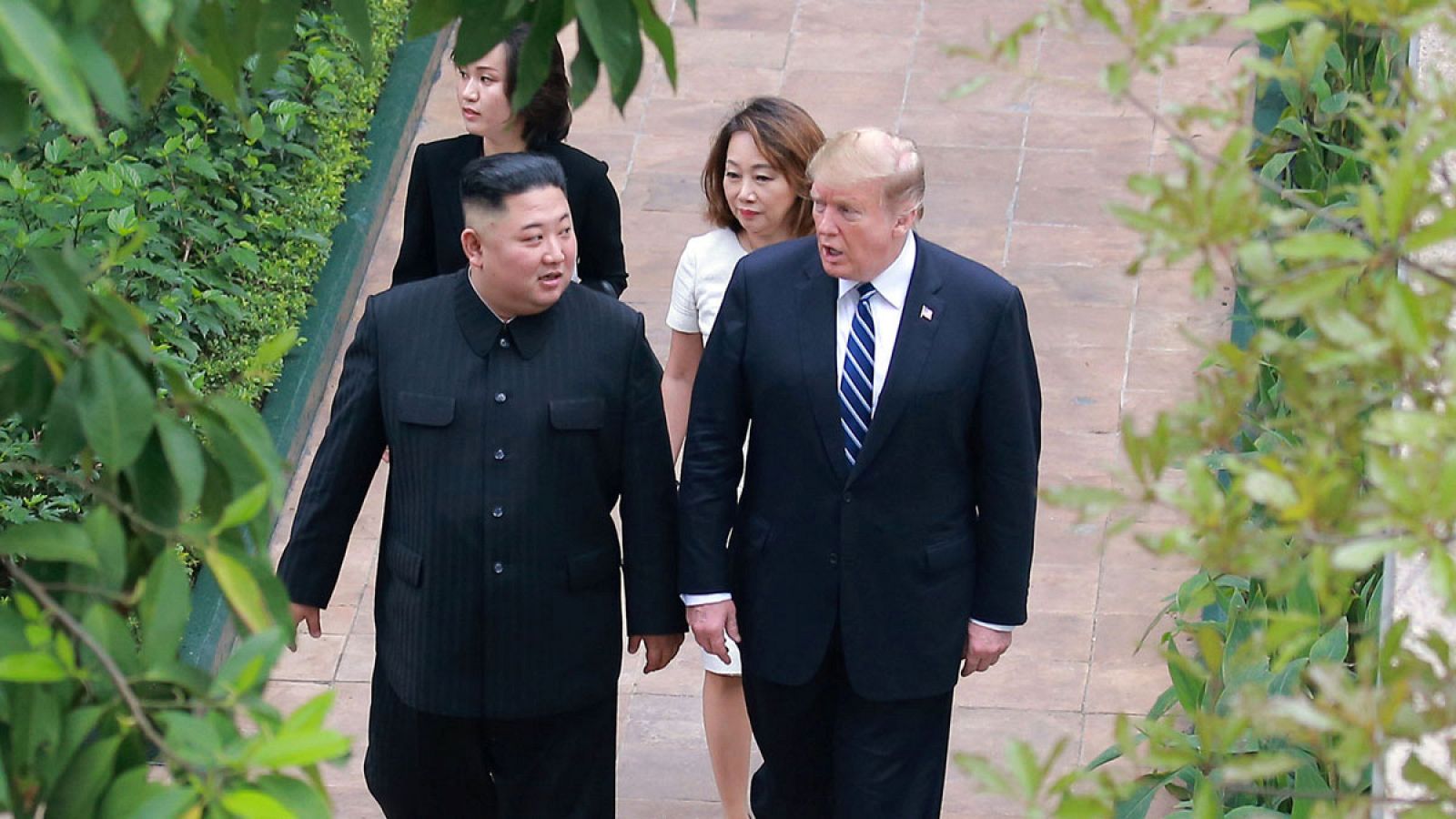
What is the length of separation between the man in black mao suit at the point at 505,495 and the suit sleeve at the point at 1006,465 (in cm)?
68

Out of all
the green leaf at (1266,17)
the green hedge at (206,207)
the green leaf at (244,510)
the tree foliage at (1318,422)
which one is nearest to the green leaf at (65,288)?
the green leaf at (244,510)

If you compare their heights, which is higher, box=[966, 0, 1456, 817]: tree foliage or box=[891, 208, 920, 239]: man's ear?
box=[966, 0, 1456, 817]: tree foliage

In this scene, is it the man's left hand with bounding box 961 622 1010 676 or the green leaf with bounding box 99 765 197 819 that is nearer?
the green leaf with bounding box 99 765 197 819

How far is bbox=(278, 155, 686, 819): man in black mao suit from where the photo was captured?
455 centimetres

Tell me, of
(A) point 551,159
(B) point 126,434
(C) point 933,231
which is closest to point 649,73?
(C) point 933,231

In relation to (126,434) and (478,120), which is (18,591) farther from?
(478,120)

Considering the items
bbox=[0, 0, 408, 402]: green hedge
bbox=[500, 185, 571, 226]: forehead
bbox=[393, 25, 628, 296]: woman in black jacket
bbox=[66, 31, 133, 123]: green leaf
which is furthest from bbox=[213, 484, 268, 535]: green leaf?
bbox=[0, 0, 408, 402]: green hedge

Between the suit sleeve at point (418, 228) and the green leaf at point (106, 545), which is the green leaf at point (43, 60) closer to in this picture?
the green leaf at point (106, 545)

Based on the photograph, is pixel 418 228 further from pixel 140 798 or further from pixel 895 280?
pixel 140 798

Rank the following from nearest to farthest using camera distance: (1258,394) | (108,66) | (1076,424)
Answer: (108,66) → (1258,394) → (1076,424)

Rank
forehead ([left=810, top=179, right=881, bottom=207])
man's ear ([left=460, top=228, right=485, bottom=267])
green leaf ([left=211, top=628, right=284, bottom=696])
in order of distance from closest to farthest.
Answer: green leaf ([left=211, top=628, right=284, bottom=696]) → forehead ([left=810, top=179, right=881, bottom=207]) → man's ear ([left=460, top=228, right=485, bottom=267])

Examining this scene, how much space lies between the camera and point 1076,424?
289 inches

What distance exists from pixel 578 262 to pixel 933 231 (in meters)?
2.96

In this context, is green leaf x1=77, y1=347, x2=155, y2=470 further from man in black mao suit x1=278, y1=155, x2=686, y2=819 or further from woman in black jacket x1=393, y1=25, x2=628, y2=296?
woman in black jacket x1=393, y1=25, x2=628, y2=296
